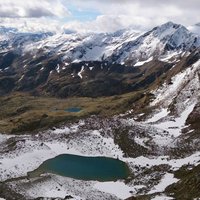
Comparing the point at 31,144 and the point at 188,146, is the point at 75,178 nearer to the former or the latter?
the point at 31,144

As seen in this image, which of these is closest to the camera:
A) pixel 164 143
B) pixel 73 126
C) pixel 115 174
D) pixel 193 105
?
pixel 115 174

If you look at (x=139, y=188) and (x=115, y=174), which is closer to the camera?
(x=139, y=188)

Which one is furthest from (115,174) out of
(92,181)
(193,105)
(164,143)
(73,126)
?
Result: (193,105)

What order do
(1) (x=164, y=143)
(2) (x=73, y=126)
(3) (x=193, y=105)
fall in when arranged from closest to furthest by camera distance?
(1) (x=164, y=143) → (2) (x=73, y=126) → (3) (x=193, y=105)

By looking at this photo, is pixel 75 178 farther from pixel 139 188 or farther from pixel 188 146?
pixel 188 146

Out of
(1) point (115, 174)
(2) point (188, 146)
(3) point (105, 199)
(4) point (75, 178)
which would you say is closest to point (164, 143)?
(2) point (188, 146)

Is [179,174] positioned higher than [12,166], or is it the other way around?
[179,174]
